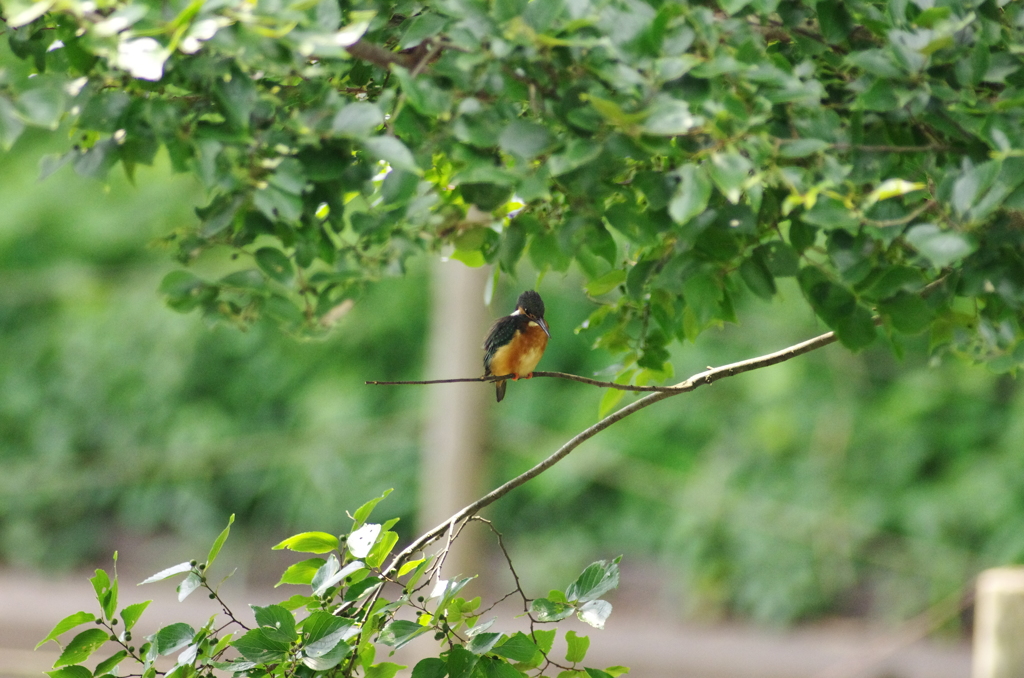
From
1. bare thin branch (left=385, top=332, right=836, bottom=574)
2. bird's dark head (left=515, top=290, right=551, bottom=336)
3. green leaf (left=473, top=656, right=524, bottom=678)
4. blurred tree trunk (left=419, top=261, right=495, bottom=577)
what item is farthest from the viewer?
blurred tree trunk (left=419, top=261, right=495, bottom=577)

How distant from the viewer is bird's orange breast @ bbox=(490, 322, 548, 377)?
162 centimetres

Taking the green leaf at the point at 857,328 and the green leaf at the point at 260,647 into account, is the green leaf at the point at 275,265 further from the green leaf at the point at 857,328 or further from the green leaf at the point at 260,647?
the green leaf at the point at 857,328

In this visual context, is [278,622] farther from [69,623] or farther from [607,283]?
[607,283]

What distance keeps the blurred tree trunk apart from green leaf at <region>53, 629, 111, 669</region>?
181 cm

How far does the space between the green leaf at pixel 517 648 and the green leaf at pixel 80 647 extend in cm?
44

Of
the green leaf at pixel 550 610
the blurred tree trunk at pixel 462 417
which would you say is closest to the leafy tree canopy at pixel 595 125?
the green leaf at pixel 550 610

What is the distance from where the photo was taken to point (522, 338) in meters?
1.62

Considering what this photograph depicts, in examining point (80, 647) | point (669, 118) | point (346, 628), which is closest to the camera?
point (669, 118)

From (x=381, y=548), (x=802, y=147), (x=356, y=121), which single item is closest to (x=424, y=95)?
→ (x=356, y=121)

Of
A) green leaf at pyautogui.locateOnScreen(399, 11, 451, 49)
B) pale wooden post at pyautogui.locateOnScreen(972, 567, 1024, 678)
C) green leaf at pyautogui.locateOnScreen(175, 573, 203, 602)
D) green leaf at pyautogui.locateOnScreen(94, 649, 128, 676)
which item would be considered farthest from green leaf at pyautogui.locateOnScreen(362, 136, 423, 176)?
pale wooden post at pyautogui.locateOnScreen(972, 567, 1024, 678)

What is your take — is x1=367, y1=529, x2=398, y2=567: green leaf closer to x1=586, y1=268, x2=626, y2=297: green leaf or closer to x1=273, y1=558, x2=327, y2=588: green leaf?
x1=273, y1=558, x2=327, y2=588: green leaf

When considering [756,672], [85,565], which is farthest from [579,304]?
[85,565]

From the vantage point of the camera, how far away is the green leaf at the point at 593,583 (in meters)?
1.15

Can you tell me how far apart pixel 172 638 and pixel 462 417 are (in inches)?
74.4
